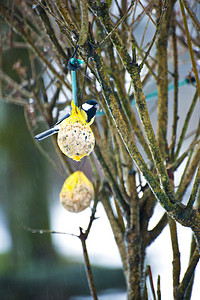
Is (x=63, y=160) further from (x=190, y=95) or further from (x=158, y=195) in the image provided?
(x=190, y=95)

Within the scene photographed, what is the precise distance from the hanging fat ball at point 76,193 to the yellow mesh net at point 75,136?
0.27 meters

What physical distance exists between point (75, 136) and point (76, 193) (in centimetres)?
30

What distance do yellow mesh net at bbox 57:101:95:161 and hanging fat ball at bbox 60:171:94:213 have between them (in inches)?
10.5

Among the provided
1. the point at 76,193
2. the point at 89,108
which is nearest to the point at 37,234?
the point at 76,193

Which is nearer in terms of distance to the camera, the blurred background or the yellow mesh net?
the yellow mesh net

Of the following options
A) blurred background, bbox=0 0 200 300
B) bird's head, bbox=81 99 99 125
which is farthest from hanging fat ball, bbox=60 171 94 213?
blurred background, bbox=0 0 200 300

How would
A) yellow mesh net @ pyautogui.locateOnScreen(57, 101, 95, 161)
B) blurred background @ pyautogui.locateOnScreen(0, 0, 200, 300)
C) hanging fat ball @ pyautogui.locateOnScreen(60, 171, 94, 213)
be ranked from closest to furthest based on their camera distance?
yellow mesh net @ pyautogui.locateOnScreen(57, 101, 95, 161) → hanging fat ball @ pyautogui.locateOnScreen(60, 171, 94, 213) → blurred background @ pyautogui.locateOnScreen(0, 0, 200, 300)

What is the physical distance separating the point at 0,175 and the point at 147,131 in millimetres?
1477

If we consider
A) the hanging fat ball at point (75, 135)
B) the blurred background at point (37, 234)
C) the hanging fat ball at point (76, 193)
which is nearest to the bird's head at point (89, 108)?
the hanging fat ball at point (75, 135)

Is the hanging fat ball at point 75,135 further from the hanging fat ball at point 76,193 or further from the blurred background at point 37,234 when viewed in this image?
the blurred background at point 37,234

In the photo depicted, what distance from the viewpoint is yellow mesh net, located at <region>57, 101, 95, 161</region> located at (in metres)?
0.46

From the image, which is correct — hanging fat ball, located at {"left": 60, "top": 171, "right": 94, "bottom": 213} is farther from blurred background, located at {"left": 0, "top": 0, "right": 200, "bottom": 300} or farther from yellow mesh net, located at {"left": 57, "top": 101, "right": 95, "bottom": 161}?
blurred background, located at {"left": 0, "top": 0, "right": 200, "bottom": 300}

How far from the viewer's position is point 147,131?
0.43m

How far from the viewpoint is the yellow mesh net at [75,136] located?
0.46m
